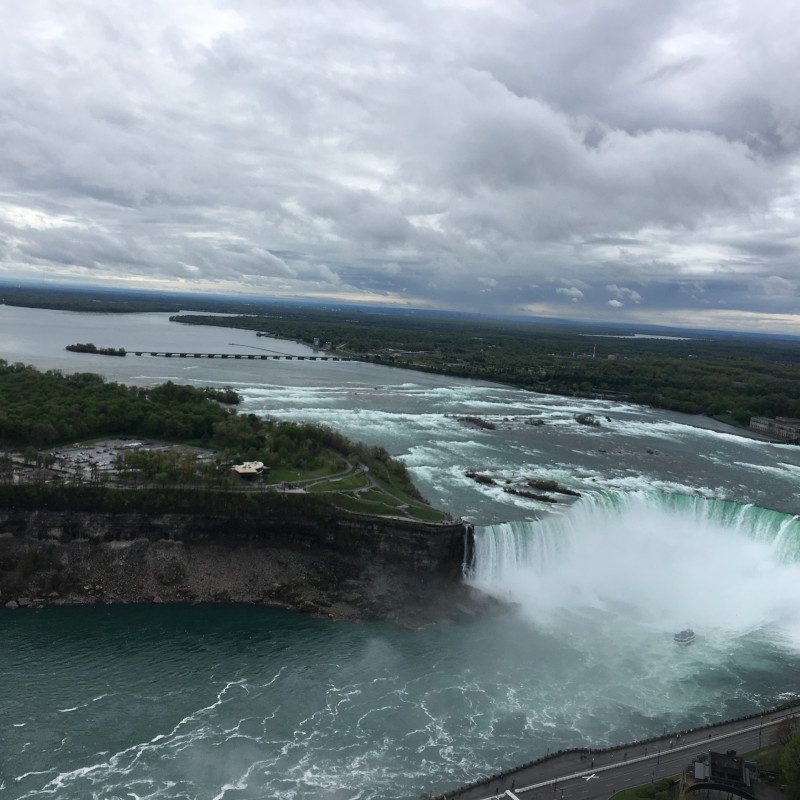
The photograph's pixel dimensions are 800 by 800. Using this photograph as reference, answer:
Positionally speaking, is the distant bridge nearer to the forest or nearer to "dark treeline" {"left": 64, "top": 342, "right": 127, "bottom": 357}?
"dark treeline" {"left": 64, "top": 342, "right": 127, "bottom": 357}

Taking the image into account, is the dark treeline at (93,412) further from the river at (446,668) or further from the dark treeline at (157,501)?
the river at (446,668)

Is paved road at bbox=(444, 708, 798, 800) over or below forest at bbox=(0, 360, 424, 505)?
below

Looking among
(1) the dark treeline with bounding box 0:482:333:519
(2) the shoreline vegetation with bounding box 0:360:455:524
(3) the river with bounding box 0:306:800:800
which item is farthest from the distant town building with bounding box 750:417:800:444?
(1) the dark treeline with bounding box 0:482:333:519

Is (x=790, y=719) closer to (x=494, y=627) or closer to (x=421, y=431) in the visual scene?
(x=494, y=627)

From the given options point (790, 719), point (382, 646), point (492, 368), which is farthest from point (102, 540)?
point (492, 368)

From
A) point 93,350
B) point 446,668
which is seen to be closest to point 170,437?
point 446,668
